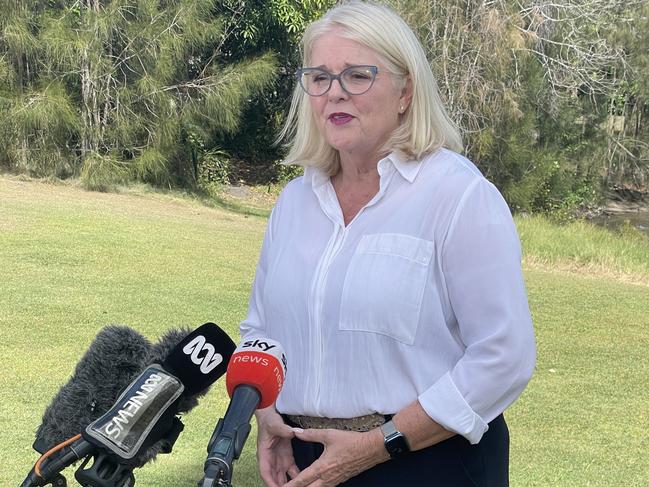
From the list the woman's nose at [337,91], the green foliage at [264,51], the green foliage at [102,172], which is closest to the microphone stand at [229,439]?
the woman's nose at [337,91]

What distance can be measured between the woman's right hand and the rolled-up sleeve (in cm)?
42

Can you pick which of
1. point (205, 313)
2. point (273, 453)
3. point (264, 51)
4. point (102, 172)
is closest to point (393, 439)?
point (273, 453)

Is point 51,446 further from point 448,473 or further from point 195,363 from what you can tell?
point 448,473

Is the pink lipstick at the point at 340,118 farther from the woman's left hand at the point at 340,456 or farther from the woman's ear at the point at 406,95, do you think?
the woman's left hand at the point at 340,456

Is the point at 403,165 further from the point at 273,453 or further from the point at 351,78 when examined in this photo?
the point at 273,453

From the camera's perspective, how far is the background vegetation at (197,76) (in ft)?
57.9

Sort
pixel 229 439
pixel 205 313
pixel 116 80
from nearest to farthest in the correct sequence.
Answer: pixel 229 439 → pixel 205 313 → pixel 116 80

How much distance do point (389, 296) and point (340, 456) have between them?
1.20ft

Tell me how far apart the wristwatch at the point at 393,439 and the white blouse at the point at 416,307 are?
4cm

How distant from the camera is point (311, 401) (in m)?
1.93

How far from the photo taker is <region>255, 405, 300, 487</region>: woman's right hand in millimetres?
2053

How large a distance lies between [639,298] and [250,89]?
12.6m

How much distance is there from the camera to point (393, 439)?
5.98ft

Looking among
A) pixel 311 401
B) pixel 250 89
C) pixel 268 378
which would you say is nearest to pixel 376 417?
pixel 311 401
